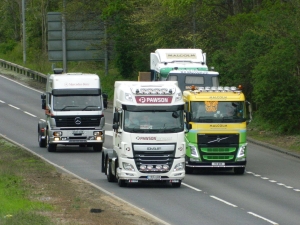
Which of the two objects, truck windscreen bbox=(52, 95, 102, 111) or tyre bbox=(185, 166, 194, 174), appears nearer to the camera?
tyre bbox=(185, 166, 194, 174)

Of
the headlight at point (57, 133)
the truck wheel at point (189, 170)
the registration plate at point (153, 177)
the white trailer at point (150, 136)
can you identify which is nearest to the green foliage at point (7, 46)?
the headlight at point (57, 133)

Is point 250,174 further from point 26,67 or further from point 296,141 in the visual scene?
point 26,67

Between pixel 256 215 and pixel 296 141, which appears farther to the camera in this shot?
pixel 296 141

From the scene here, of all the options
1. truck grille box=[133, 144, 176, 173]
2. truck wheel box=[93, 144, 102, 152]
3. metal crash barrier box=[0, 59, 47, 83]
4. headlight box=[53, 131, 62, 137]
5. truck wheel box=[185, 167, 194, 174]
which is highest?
truck grille box=[133, 144, 176, 173]

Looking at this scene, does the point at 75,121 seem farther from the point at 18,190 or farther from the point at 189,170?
the point at 18,190

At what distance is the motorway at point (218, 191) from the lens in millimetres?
19938

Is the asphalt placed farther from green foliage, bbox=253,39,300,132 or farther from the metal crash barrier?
the metal crash barrier

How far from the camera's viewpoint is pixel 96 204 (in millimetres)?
20344

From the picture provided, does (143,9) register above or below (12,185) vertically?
above

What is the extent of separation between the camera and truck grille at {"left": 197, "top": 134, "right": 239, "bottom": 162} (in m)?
28.8

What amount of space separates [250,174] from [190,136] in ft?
8.44

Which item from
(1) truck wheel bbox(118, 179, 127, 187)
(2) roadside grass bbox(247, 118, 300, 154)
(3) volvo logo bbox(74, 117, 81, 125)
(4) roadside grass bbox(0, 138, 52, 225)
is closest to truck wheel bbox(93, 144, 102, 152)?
(3) volvo logo bbox(74, 117, 81, 125)

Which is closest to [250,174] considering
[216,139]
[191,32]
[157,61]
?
[216,139]

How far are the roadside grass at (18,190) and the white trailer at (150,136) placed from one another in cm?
308
